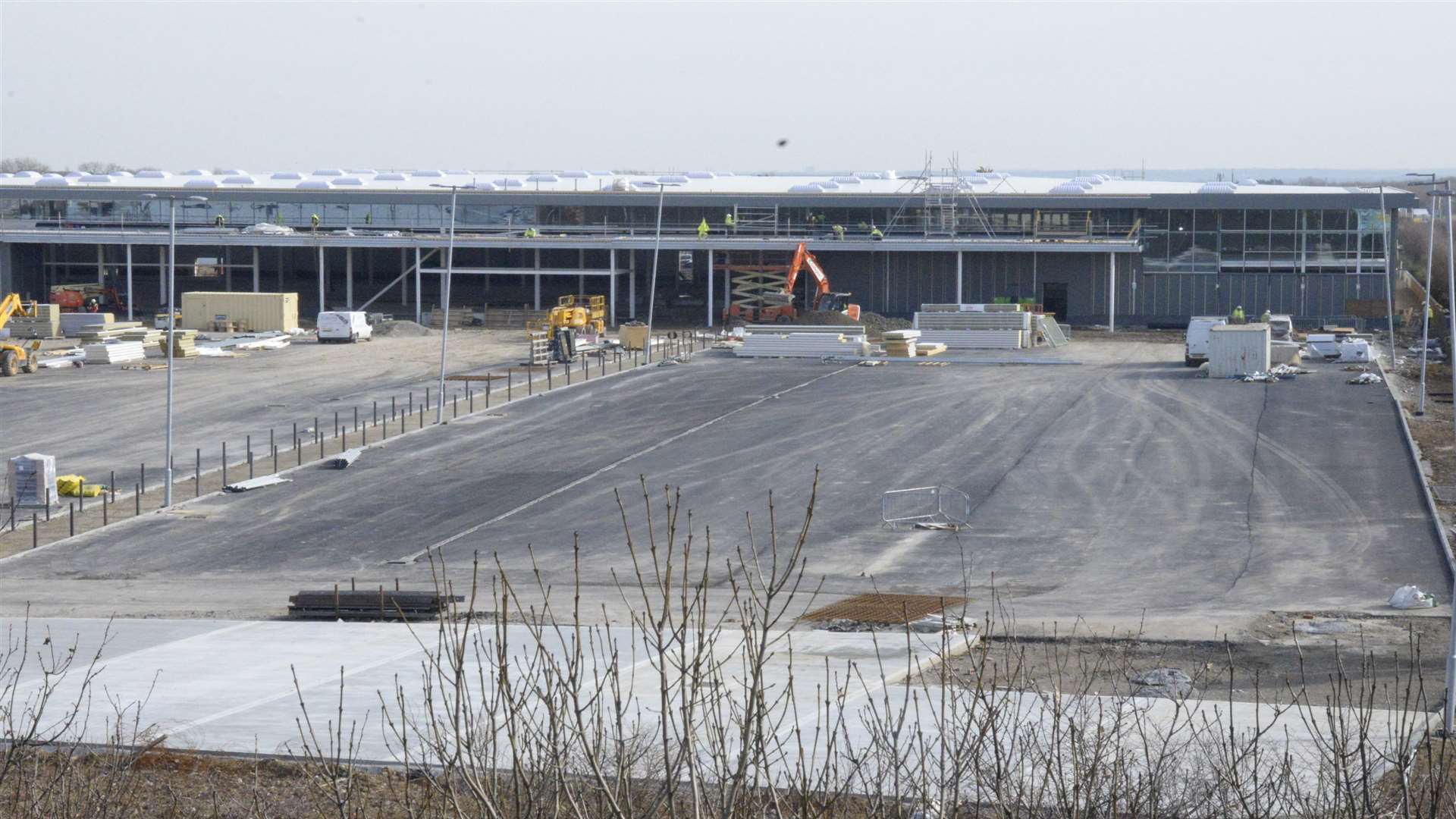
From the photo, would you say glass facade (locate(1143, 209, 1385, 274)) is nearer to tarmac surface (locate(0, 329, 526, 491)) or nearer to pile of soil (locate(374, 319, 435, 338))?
tarmac surface (locate(0, 329, 526, 491))

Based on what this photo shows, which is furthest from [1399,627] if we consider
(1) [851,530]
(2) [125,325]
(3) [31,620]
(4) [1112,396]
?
(2) [125,325]

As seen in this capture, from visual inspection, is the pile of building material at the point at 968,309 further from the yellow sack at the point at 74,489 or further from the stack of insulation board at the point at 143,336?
the yellow sack at the point at 74,489

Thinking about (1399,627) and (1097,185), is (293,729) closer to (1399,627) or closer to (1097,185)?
(1399,627)

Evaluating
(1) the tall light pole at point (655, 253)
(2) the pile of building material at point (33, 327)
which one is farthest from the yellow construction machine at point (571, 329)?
(2) the pile of building material at point (33, 327)

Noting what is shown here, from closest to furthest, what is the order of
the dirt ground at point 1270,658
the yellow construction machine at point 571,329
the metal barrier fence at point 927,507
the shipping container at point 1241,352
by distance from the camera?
the dirt ground at point 1270,658
the metal barrier fence at point 927,507
the shipping container at point 1241,352
the yellow construction machine at point 571,329

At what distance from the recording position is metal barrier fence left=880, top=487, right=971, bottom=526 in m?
31.9

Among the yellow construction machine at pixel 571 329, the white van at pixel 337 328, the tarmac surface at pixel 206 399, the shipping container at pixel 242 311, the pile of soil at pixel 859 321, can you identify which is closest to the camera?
the tarmac surface at pixel 206 399

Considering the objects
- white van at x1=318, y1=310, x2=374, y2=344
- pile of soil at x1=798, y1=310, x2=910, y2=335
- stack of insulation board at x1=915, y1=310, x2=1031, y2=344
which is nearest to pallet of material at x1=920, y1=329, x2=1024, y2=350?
stack of insulation board at x1=915, y1=310, x2=1031, y2=344

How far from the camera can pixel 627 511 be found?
32.8 m

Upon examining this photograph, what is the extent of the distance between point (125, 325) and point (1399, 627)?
60541 mm

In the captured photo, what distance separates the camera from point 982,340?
64.8 m

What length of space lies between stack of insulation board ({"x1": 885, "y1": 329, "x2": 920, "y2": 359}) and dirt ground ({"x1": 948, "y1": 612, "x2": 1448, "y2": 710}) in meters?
37.4

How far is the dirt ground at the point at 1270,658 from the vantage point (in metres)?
19.1

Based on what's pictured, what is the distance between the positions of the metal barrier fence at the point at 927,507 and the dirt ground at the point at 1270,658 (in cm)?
890
